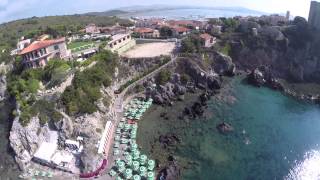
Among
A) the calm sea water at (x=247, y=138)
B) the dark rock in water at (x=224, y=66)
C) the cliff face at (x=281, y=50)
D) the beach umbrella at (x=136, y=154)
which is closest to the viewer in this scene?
the calm sea water at (x=247, y=138)

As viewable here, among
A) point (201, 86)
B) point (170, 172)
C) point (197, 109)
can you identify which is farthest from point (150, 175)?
point (201, 86)

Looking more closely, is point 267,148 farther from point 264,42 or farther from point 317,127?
point 264,42

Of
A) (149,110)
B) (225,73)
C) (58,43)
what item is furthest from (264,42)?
(58,43)

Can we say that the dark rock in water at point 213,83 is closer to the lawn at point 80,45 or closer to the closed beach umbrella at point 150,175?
A: the lawn at point 80,45

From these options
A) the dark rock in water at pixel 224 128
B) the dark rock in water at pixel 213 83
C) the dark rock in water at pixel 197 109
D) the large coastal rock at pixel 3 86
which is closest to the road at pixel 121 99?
the dark rock in water at pixel 213 83

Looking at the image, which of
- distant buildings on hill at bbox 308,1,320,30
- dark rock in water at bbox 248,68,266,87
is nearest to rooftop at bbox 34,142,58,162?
dark rock in water at bbox 248,68,266,87

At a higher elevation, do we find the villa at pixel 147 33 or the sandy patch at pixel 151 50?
the villa at pixel 147 33

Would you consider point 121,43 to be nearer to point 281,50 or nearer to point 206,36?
point 206,36
